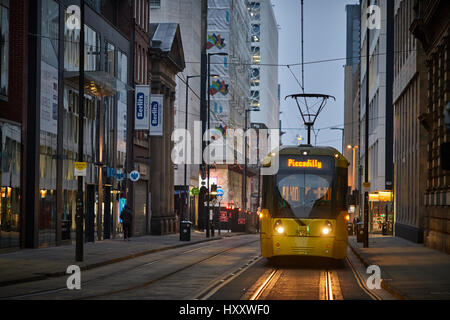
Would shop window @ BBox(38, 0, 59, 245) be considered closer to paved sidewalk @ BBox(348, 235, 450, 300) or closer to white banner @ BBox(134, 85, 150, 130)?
paved sidewalk @ BBox(348, 235, 450, 300)

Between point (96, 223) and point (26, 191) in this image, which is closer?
point (26, 191)

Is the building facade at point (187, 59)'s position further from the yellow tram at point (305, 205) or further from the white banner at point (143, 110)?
the yellow tram at point (305, 205)

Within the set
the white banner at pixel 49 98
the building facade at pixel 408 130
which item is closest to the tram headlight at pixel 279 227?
the white banner at pixel 49 98

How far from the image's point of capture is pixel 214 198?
Result: 185 ft

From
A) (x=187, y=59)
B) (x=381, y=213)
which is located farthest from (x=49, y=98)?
(x=187, y=59)

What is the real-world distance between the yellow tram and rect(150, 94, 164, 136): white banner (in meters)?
23.6

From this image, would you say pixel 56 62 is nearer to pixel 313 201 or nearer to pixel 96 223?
pixel 96 223

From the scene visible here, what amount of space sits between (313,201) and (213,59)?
8196 centimetres

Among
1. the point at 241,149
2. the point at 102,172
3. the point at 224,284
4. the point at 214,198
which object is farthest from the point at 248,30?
the point at 224,284

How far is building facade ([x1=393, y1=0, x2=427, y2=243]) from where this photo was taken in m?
44.2

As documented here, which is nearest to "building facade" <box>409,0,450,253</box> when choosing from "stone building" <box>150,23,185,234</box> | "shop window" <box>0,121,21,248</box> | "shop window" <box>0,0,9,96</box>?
"shop window" <box>0,121,21,248</box>

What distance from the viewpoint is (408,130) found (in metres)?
50.5

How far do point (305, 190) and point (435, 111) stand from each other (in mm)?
15439

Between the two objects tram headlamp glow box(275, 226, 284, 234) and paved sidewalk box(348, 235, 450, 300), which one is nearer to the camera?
paved sidewalk box(348, 235, 450, 300)
